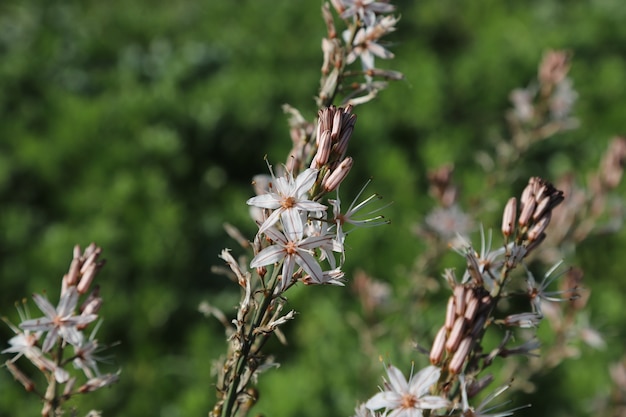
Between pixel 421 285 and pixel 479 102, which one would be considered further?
pixel 479 102

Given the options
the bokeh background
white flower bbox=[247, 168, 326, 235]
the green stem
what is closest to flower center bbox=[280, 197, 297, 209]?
white flower bbox=[247, 168, 326, 235]

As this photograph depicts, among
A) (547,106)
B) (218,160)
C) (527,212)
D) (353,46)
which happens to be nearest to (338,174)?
(527,212)

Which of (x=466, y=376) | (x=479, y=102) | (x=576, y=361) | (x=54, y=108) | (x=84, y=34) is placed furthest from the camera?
(x=84, y=34)

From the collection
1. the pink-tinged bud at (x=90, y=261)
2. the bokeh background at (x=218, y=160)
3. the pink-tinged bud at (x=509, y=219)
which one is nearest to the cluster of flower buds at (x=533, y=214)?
the pink-tinged bud at (x=509, y=219)

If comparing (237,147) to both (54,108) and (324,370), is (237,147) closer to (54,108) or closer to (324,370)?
(54,108)

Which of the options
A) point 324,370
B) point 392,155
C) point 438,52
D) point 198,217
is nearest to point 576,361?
point 324,370

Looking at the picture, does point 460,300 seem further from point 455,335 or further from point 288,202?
point 288,202

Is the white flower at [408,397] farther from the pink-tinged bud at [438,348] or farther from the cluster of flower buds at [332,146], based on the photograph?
the cluster of flower buds at [332,146]
